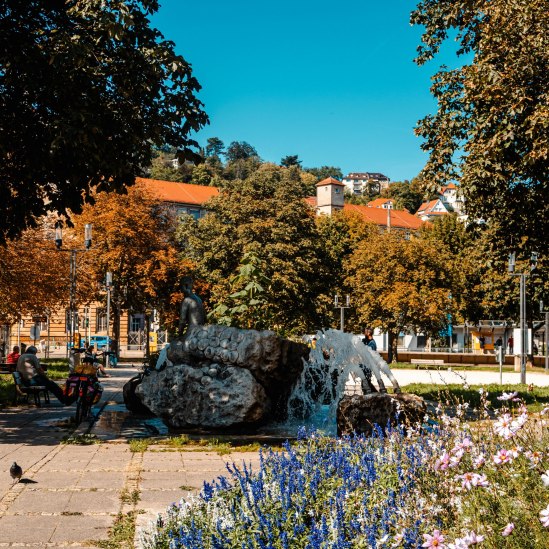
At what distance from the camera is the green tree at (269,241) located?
A: 150ft

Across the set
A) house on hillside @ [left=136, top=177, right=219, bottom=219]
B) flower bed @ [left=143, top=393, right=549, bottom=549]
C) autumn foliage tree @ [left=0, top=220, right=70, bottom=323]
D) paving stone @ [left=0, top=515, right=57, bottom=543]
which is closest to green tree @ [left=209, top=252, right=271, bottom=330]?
autumn foliage tree @ [left=0, top=220, right=70, bottom=323]

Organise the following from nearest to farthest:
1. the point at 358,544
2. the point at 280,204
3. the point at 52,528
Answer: the point at 358,544 → the point at 52,528 → the point at 280,204

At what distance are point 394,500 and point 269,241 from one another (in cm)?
4343

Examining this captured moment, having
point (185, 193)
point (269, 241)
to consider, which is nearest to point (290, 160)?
point (185, 193)

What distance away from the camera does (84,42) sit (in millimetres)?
12195

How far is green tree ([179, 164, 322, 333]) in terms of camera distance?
150 feet

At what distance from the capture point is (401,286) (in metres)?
47.2

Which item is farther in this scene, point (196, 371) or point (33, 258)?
point (33, 258)

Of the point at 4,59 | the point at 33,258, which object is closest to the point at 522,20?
the point at 4,59

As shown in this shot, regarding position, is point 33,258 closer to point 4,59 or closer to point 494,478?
point 4,59

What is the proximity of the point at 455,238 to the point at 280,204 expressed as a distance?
65.8 feet

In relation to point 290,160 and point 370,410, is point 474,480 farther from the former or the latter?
point 290,160

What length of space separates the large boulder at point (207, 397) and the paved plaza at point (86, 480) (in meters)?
0.54

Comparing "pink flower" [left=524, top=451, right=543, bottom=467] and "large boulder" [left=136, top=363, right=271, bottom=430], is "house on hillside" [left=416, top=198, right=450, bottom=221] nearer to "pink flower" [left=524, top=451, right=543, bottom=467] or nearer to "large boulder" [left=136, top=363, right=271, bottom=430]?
"large boulder" [left=136, top=363, right=271, bottom=430]
